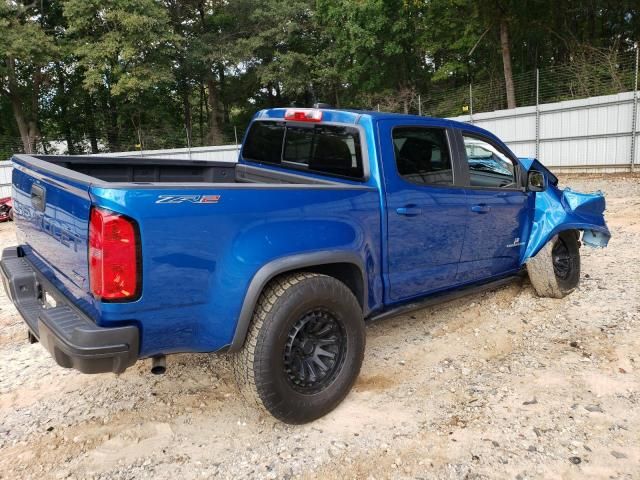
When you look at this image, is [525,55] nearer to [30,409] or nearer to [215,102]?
[215,102]

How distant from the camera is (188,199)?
237 centimetres

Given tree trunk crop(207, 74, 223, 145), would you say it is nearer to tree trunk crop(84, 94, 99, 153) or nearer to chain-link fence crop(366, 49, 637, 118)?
tree trunk crop(84, 94, 99, 153)

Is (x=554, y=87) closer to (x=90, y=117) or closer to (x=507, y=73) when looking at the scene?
(x=507, y=73)

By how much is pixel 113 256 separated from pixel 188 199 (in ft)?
1.37

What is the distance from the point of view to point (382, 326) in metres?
4.51

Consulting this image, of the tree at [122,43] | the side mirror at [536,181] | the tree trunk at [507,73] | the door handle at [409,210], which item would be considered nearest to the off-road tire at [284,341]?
the door handle at [409,210]

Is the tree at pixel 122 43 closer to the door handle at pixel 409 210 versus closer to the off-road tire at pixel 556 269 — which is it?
the off-road tire at pixel 556 269

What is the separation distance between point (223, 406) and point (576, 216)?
363 centimetres

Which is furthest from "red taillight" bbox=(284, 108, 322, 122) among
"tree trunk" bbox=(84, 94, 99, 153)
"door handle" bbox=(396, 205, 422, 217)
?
"tree trunk" bbox=(84, 94, 99, 153)

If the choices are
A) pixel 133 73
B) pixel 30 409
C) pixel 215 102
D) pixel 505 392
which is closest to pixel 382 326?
pixel 505 392

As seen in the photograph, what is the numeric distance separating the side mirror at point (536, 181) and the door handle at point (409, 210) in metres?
1.57

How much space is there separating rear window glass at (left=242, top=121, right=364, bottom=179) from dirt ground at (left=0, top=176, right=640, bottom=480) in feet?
4.89

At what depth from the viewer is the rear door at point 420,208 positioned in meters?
3.33

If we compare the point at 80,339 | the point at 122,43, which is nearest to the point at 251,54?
the point at 122,43
